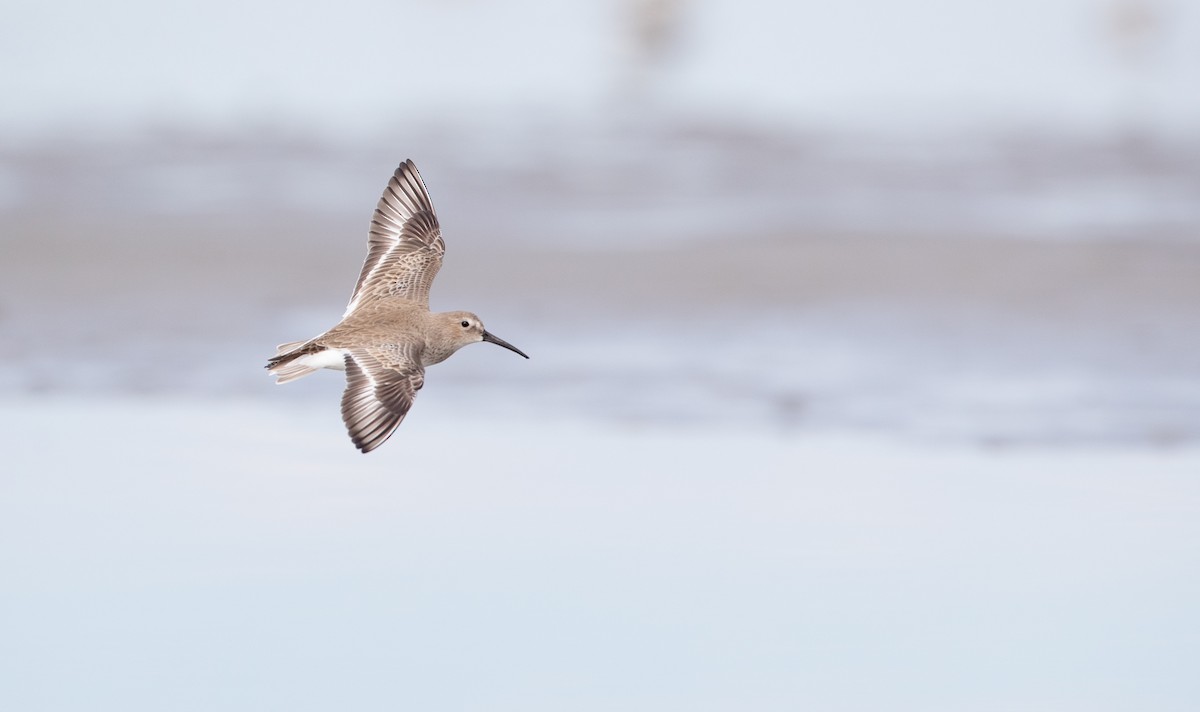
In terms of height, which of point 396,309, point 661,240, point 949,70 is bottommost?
Result: point 396,309

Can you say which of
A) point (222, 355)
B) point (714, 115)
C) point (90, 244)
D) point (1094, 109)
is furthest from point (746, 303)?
point (1094, 109)

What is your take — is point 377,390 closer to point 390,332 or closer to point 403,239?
point 390,332

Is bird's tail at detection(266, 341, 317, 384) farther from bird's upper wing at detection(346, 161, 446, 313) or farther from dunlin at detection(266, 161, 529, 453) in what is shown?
bird's upper wing at detection(346, 161, 446, 313)

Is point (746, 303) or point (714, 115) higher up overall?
point (714, 115)

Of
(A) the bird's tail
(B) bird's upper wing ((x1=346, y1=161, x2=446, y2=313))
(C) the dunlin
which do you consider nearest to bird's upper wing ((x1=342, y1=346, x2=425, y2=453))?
(C) the dunlin

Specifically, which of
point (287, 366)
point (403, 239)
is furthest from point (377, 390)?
point (403, 239)

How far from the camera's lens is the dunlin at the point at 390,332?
5973 millimetres

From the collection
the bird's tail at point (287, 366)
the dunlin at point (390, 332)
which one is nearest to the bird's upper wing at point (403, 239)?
the dunlin at point (390, 332)

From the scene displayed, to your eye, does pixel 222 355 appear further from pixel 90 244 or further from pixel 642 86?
pixel 642 86

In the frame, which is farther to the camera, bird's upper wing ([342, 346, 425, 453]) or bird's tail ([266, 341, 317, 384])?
bird's tail ([266, 341, 317, 384])

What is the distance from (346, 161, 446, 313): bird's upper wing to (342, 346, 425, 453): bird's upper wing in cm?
83

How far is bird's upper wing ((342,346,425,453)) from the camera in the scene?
578 cm

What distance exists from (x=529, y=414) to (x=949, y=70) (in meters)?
15.1

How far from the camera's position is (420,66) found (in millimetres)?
22578
